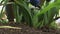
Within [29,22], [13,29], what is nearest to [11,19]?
[29,22]

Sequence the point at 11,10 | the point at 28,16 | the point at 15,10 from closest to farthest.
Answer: the point at 28,16
the point at 15,10
the point at 11,10

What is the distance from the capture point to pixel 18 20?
119 centimetres

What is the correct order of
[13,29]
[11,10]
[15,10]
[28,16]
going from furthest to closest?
1. [11,10]
2. [15,10]
3. [28,16]
4. [13,29]

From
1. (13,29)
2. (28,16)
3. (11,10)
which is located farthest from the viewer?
(11,10)

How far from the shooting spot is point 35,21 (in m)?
1.06

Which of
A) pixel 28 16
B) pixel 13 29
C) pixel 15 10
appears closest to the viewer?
pixel 13 29

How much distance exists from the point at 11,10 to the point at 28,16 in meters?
0.27

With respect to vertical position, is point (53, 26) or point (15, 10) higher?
point (15, 10)

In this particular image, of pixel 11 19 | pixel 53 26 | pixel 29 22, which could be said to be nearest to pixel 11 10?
pixel 11 19

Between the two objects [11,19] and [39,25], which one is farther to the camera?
Result: [11,19]

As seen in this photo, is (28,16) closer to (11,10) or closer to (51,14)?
(51,14)

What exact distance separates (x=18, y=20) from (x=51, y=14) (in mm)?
252

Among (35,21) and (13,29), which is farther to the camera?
(35,21)

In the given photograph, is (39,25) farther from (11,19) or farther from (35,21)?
(11,19)
